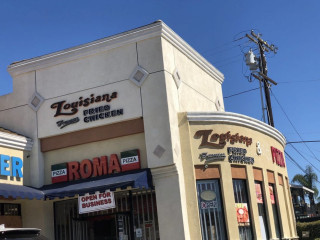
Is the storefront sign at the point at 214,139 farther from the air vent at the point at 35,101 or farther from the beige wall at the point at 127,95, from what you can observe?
the air vent at the point at 35,101

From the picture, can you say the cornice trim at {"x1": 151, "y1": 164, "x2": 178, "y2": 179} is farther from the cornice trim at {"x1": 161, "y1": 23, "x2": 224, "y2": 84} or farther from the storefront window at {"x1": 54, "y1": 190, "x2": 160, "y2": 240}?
the cornice trim at {"x1": 161, "y1": 23, "x2": 224, "y2": 84}

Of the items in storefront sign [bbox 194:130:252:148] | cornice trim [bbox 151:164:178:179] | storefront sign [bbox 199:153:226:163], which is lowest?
cornice trim [bbox 151:164:178:179]

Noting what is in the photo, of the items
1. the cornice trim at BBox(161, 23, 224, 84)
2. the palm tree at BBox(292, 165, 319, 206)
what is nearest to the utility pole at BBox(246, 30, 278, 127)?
the cornice trim at BBox(161, 23, 224, 84)

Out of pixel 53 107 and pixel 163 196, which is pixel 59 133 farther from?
pixel 163 196

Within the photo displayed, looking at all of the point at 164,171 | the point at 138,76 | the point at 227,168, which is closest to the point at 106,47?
the point at 138,76

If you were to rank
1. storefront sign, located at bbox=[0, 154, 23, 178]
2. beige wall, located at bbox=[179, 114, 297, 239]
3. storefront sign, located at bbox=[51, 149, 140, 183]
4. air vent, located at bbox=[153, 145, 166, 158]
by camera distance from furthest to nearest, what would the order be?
1. storefront sign, located at bbox=[51, 149, 140, 183]
2. storefront sign, located at bbox=[0, 154, 23, 178]
3. beige wall, located at bbox=[179, 114, 297, 239]
4. air vent, located at bbox=[153, 145, 166, 158]

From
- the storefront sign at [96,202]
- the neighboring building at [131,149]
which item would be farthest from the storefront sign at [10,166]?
the storefront sign at [96,202]

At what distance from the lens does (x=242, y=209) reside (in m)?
15.3

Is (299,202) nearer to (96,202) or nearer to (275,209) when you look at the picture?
(275,209)

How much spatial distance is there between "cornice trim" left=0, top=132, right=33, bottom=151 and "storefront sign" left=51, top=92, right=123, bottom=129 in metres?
1.28

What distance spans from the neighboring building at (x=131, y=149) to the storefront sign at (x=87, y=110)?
0.04 metres

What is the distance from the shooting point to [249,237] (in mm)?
15328

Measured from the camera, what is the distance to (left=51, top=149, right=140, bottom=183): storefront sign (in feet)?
47.9

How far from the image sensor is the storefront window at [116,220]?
47.5ft
